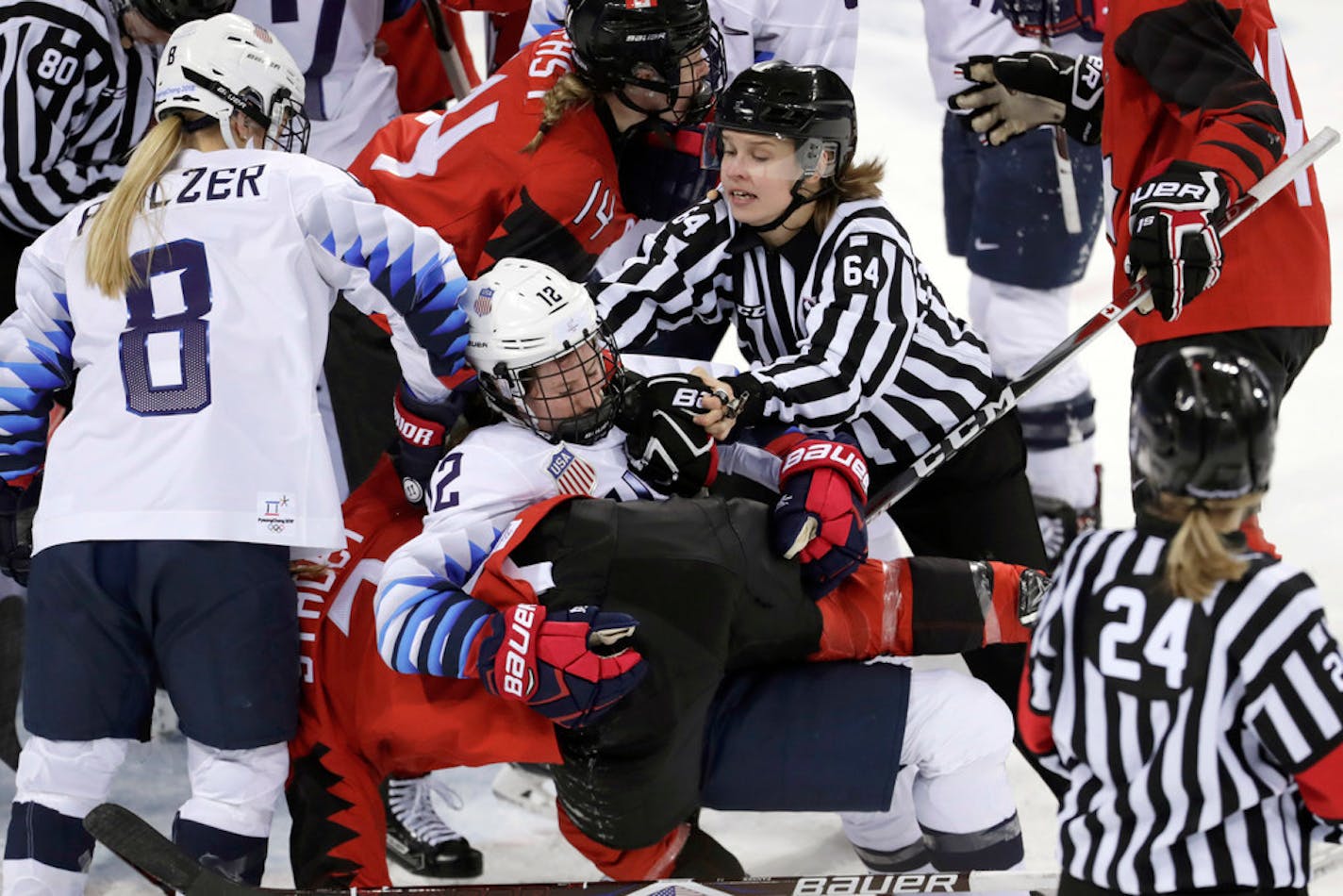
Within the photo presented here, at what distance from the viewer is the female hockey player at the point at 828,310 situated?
2.63 metres

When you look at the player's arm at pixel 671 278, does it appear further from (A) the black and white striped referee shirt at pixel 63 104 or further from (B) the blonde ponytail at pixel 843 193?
(A) the black and white striped referee shirt at pixel 63 104

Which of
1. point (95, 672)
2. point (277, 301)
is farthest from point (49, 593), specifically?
point (277, 301)

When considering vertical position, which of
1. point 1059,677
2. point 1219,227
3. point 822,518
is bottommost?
point 822,518

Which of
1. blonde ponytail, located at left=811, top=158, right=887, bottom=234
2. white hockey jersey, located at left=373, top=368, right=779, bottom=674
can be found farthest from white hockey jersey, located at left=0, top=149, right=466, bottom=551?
blonde ponytail, located at left=811, top=158, right=887, bottom=234

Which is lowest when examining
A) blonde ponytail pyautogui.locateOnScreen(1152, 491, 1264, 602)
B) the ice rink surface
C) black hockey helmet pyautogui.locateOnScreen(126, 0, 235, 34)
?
the ice rink surface

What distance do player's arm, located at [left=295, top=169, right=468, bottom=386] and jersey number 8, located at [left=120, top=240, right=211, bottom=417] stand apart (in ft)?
0.52

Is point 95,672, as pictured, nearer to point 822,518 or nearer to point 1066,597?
point 822,518

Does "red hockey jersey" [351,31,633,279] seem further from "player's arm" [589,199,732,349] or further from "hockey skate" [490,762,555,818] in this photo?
"hockey skate" [490,762,555,818]

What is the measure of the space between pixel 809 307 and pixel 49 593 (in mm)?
1135

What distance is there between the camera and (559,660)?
216 centimetres

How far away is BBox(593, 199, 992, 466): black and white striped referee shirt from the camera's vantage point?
8.62ft

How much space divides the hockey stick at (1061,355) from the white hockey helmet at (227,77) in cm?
103

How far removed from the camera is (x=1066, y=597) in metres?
1.79

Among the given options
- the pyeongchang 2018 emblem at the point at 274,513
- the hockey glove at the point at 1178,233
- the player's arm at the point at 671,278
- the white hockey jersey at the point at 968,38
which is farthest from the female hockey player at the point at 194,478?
the white hockey jersey at the point at 968,38
